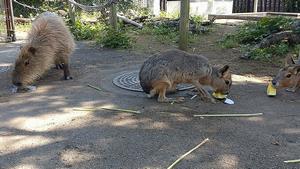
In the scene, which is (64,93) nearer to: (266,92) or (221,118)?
(221,118)

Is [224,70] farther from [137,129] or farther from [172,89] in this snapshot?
[137,129]

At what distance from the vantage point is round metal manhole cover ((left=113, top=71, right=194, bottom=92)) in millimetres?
5695

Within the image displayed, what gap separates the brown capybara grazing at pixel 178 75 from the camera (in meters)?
4.99

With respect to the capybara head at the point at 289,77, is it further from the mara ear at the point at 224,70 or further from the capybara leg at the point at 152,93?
the capybara leg at the point at 152,93

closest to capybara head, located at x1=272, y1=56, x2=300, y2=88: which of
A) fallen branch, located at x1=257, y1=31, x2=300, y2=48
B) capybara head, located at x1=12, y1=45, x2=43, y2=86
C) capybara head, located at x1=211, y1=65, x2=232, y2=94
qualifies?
capybara head, located at x1=211, y1=65, x2=232, y2=94

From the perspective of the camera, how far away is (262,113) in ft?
15.2

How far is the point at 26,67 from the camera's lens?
5.70m

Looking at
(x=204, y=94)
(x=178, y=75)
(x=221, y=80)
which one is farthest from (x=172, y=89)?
(x=221, y=80)

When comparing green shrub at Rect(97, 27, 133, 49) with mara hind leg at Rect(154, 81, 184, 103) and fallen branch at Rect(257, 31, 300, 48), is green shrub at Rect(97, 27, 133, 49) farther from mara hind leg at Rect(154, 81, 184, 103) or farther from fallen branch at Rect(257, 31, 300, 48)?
mara hind leg at Rect(154, 81, 184, 103)

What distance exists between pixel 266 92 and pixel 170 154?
2.51m

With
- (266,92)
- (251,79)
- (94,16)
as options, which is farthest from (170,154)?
(94,16)

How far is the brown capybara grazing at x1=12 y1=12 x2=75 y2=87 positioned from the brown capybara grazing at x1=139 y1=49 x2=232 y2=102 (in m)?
1.75

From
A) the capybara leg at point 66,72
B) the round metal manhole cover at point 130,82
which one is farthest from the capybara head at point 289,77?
the capybara leg at point 66,72

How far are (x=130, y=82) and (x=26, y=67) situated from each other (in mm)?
1590
